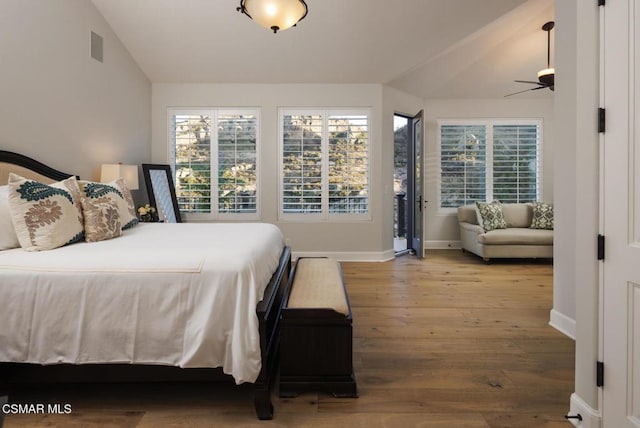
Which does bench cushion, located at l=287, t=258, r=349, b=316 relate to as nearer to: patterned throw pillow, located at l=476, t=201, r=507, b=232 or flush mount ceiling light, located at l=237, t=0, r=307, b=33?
flush mount ceiling light, located at l=237, t=0, r=307, b=33

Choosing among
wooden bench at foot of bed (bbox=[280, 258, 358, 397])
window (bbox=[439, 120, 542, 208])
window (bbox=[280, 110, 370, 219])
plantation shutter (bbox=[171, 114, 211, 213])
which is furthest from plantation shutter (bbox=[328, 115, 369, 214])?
wooden bench at foot of bed (bbox=[280, 258, 358, 397])

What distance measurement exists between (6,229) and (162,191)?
10.1ft

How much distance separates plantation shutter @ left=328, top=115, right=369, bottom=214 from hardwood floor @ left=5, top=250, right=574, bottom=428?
227 cm

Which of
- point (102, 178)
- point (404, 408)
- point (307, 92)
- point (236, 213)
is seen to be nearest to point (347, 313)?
point (404, 408)

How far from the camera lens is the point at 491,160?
21.4 feet

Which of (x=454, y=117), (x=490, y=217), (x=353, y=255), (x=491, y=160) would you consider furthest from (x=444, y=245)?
(x=454, y=117)

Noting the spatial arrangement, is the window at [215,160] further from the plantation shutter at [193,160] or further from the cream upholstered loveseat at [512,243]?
the cream upholstered loveseat at [512,243]

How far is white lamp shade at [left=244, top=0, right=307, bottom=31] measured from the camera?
9.10 ft

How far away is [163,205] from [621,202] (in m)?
5.09

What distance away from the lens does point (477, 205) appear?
5.88 m

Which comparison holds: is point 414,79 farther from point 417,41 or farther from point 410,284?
point 410,284

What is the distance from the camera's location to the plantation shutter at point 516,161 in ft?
21.3

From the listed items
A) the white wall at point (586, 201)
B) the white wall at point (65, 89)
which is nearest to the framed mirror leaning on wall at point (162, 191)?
the white wall at point (65, 89)

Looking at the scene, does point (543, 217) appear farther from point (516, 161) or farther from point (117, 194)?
point (117, 194)
